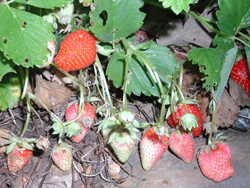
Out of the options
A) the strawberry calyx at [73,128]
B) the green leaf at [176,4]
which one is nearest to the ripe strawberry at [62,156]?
the strawberry calyx at [73,128]

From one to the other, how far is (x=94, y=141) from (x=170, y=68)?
2.26 feet

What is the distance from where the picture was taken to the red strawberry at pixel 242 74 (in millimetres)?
1706

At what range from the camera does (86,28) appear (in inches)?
56.9

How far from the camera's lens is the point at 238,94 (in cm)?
170

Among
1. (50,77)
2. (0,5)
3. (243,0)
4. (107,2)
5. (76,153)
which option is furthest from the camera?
(76,153)

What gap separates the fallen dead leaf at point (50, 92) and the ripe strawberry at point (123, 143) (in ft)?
1.47

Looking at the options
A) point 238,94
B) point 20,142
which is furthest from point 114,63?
point 238,94

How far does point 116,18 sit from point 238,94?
91cm

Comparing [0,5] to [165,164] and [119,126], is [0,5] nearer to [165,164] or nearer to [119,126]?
[119,126]

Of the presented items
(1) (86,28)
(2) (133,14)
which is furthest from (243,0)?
(1) (86,28)

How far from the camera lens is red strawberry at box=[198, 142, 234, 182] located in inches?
61.6

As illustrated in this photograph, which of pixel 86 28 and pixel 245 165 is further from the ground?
pixel 86 28

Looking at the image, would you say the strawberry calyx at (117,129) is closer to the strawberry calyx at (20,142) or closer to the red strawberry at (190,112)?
the red strawberry at (190,112)

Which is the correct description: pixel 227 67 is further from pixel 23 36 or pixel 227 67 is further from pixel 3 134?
pixel 3 134
